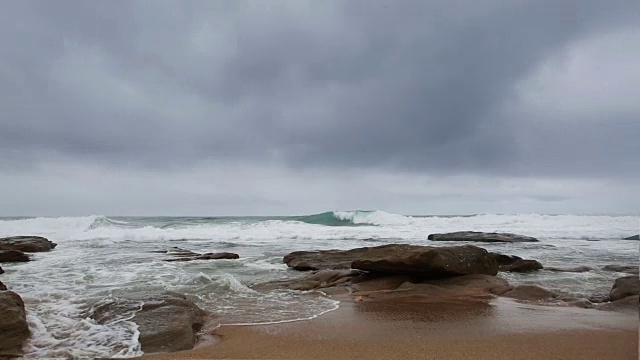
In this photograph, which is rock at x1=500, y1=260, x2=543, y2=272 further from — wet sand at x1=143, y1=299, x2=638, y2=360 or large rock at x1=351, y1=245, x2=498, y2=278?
wet sand at x1=143, y1=299, x2=638, y2=360

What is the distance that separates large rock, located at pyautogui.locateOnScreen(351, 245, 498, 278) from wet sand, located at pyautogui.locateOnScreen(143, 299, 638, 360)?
195cm

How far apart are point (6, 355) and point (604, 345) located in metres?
6.33

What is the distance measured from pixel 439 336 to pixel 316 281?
15.4 feet

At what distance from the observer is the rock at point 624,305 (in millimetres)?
6695

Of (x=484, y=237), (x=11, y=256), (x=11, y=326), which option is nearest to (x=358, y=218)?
(x=484, y=237)

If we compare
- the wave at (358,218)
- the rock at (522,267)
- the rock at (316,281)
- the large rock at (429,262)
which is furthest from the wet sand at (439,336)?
the wave at (358,218)

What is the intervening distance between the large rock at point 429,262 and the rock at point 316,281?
396 millimetres

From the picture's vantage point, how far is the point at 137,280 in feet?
31.9

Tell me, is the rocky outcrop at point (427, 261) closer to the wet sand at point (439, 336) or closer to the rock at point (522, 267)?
the rock at point (522, 267)

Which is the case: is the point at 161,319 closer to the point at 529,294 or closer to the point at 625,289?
the point at 529,294

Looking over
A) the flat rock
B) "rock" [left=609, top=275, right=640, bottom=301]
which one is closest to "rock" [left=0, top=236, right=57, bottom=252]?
the flat rock

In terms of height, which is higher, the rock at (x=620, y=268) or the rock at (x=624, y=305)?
the rock at (x=620, y=268)

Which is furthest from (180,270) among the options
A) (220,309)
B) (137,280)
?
(220,309)

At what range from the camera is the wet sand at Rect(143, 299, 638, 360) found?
4469mm
